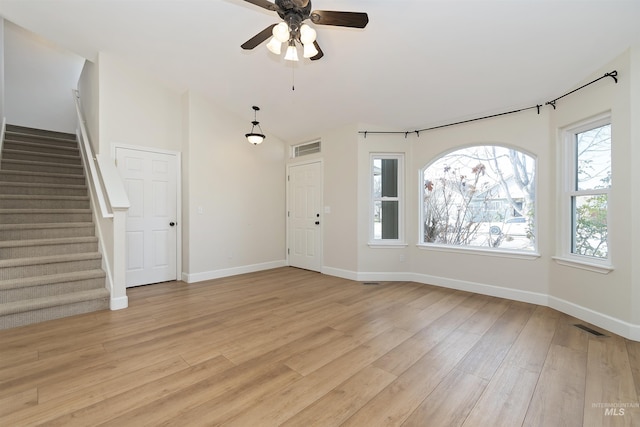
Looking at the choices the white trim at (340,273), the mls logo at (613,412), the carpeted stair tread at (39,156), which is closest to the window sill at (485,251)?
the white trim at (340,273)

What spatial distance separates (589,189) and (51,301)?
594 centimetres

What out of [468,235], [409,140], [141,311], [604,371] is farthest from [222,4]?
[604,371]

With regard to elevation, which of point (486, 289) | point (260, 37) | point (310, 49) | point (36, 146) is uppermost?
point (260, 37)

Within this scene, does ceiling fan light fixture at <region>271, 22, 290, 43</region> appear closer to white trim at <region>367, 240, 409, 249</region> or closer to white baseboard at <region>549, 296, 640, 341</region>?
white trim at <region>367, 240, 409, 249</region>

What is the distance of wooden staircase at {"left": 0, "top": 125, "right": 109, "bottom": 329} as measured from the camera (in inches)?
114

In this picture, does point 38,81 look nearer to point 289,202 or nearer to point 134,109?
point 134,109

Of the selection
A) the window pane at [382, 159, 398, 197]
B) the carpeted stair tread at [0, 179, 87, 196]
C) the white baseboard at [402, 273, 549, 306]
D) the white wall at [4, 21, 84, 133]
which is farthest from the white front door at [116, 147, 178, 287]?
the white baseboard at [402, 273, 549, 306]

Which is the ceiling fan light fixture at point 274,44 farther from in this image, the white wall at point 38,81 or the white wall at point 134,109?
the white wall at point 38,81

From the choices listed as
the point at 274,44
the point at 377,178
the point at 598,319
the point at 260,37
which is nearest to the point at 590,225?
the point at 598,319

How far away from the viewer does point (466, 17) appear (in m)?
2.52

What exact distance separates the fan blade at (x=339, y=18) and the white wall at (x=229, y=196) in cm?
305

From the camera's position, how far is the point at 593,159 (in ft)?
9.97

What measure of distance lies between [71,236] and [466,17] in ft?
17.4

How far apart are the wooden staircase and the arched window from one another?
15.6ft
